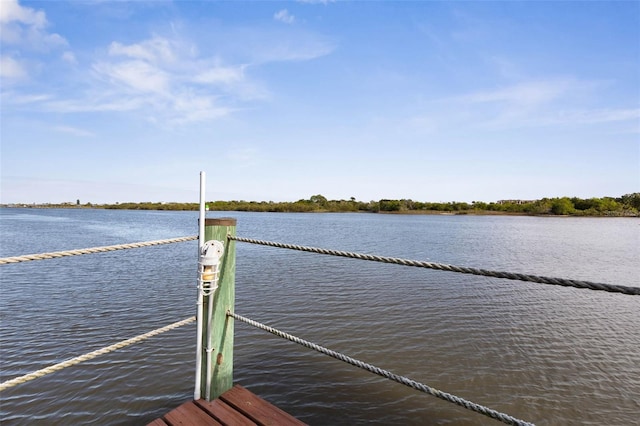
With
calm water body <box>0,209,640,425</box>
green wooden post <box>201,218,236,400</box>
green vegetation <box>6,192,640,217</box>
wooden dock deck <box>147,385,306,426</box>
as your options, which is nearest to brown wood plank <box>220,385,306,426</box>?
wooden dock deck <box>147,385,306,426</box>

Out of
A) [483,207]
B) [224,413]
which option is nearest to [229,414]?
[224,413]

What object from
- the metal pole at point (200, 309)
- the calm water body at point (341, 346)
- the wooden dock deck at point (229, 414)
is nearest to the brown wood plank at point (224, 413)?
the wooden dock deck at point (229, 414)

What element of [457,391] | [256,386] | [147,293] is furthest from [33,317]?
[457,391]

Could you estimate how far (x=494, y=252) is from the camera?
18.8 m

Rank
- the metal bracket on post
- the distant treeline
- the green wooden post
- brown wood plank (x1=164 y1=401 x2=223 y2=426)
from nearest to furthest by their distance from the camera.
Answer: brown wood plank (x1=164 y1=401 x2=223 y2=426), the metal bracket on post, the green wooden post, the distant treeline

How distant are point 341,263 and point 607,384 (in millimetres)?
9692

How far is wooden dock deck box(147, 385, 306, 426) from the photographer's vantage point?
2096mm

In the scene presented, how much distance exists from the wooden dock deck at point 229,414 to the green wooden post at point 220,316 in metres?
0.11

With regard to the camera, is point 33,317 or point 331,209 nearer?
point 33,317

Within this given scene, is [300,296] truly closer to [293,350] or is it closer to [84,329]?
[293,350]

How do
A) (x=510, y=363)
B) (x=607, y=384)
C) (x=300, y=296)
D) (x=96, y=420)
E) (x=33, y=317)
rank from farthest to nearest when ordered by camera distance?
(x=300, y=296) < (x=33, y=317) < (x=510, y=363) < (x=607, y=384) < (x=96, y=420)

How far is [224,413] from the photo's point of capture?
2.20 meters

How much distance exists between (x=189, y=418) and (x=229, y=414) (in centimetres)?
24

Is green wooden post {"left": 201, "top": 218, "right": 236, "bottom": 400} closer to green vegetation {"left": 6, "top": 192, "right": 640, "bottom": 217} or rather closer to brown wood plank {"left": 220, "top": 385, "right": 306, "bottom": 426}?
brown wood plank {"left": 220, "top": 385, "right": 306, "bottom": 426}
